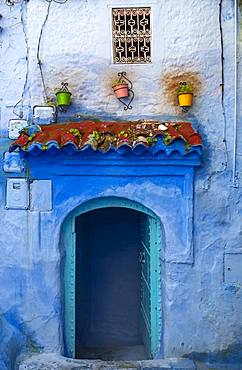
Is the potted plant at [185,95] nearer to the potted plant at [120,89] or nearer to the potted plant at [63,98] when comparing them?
the potted plant at [120,89]

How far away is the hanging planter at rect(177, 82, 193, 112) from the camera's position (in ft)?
17.5

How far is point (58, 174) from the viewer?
5.36m

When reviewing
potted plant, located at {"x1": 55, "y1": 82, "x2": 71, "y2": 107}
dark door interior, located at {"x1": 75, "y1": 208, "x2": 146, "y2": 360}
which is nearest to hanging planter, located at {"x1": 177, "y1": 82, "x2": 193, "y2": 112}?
potted plant, located at {"x1": 55, "y1": 82, "x2": 71, "y2": 107}

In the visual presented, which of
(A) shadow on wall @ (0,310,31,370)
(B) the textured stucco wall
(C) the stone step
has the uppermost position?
(B) the textured stucco wall

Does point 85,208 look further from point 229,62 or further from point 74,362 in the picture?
point 229,62

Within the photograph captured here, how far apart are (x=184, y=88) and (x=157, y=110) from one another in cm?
39

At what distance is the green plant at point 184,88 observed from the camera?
5.33m

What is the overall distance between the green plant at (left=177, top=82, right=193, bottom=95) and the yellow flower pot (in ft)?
0.11

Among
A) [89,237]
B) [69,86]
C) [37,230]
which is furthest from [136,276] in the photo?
[69,86]

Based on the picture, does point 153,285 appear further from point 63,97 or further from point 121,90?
point 63,97

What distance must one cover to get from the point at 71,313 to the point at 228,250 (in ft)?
6.42

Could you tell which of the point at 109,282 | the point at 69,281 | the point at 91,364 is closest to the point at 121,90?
the point at 69,281

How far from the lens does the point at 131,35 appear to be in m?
5.52

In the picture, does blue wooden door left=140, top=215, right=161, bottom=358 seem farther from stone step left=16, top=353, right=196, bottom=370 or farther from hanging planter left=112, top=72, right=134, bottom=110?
hanging planter left=112, top=72, right=134, bottom=110
